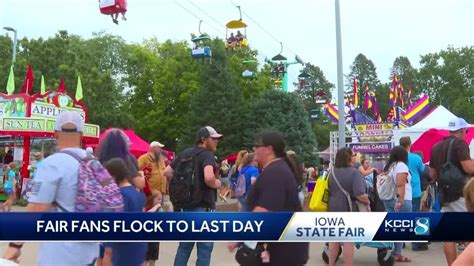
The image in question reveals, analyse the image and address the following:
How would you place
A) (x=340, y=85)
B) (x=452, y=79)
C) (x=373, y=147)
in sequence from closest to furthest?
(x=340, y=85) → (x=373, y=147) → (x=452, y=79)

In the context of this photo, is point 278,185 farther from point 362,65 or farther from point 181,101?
point 362,65

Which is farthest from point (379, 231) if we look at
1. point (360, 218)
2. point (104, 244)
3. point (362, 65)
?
point (362, 65)

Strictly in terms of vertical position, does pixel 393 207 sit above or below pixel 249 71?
below

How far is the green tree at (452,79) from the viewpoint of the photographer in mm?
52381

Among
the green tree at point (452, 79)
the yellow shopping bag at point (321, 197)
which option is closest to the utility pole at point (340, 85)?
the yellow shopping bag at point (321, 197)

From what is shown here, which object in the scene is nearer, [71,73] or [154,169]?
[154,169]

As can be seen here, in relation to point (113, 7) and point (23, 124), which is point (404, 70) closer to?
point (23, 124)

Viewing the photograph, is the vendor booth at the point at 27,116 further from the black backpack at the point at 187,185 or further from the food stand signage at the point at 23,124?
the black backpack at the point at 187,185

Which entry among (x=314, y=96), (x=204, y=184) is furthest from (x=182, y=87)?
(x=204, y=184)

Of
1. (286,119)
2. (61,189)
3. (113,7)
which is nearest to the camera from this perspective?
(61,189)

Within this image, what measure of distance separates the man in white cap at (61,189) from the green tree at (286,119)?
32249mm

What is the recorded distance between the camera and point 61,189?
3686 mm

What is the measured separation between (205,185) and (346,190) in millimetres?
1872

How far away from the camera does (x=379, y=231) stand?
5445mm
